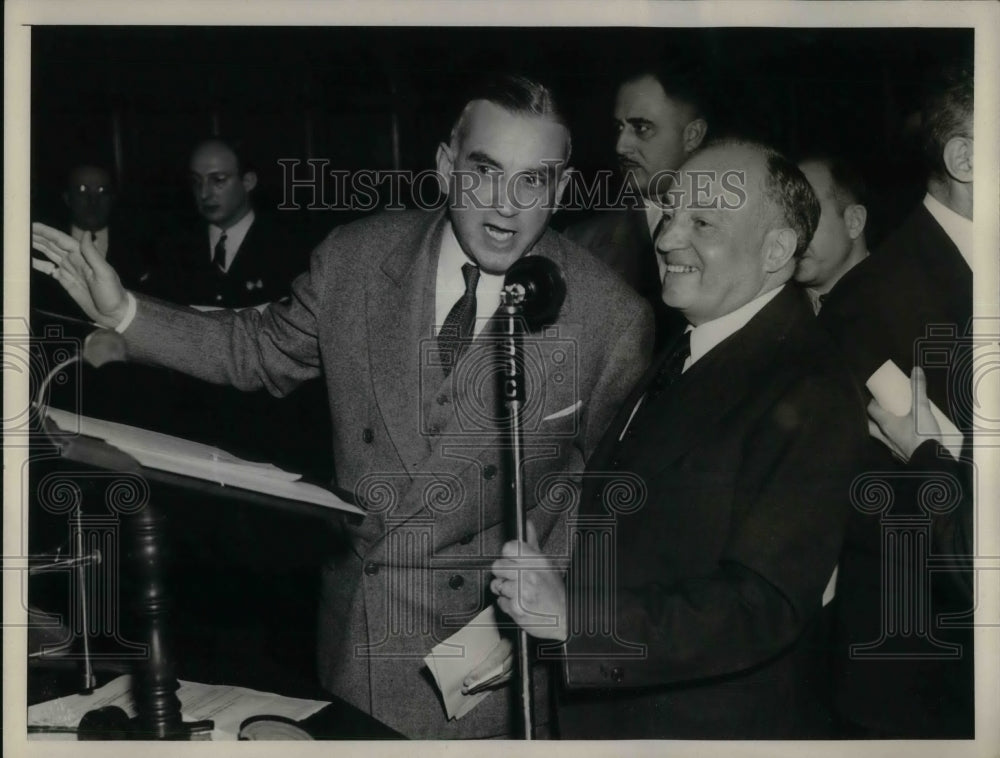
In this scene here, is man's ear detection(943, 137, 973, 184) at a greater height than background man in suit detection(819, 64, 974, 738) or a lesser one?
greater

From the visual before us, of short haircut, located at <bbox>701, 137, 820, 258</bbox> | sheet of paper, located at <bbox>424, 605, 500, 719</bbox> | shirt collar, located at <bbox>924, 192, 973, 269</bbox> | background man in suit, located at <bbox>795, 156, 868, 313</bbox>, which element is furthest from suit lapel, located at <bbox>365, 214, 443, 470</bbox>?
shirt collar, located at <bbox>924, 192, 973, 269</bbox>

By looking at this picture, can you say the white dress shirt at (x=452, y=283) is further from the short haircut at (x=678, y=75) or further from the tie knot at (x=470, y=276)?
the short haircut at (x=678, y=75)

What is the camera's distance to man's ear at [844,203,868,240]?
252cm

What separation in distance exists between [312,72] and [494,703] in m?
1.55

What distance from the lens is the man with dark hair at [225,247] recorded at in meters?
2.54

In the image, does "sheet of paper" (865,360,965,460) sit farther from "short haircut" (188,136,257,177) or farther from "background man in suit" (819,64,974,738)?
"short haircut" (188,136,257,177)

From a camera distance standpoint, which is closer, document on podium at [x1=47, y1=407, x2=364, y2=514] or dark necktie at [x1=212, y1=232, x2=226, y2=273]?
document on podium at [x1=47, y1=407, x2=364, y2=514]

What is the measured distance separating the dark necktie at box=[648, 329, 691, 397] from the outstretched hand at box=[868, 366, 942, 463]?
447mm

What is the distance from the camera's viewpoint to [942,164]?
257 centimetres

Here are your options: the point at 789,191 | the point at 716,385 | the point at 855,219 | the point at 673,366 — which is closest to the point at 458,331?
the point at 673,366

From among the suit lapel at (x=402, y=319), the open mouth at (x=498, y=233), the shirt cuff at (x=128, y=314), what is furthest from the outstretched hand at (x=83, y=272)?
the open mouth at (x=498, y=233)

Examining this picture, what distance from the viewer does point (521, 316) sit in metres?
2.52

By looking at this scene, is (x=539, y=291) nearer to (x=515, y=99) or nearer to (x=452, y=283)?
(x=452, y=283)

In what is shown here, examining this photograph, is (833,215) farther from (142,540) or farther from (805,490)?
(142,540)
